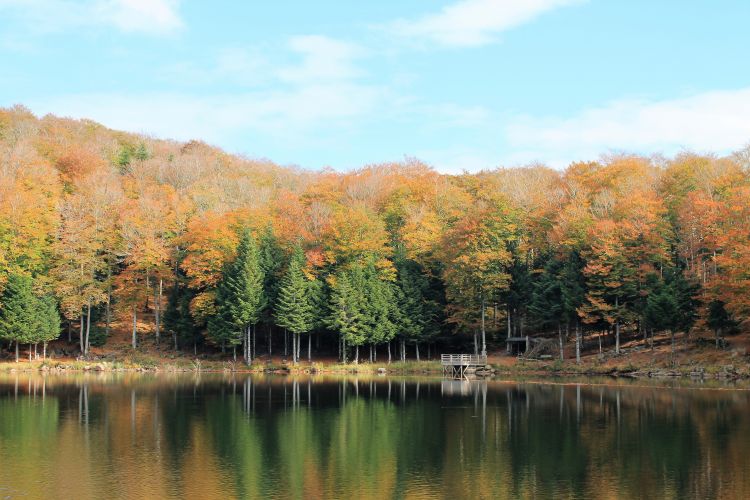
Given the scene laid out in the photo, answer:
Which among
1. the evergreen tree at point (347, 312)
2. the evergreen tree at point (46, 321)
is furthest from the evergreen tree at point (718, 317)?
the evergreen tree at point (46, 321)

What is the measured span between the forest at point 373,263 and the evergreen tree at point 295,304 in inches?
7.2

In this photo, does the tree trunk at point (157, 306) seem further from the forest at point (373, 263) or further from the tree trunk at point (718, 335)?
the tree trunk at point (718, 335)

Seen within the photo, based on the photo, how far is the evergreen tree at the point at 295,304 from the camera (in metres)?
68.9

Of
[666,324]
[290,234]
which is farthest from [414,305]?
[666,324]

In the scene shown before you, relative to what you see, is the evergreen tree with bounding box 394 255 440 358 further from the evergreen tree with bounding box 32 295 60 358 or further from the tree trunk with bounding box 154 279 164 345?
the evergreen tree with bounding box 32 295 60 358

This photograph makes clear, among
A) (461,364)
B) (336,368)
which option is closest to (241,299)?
(336,368)

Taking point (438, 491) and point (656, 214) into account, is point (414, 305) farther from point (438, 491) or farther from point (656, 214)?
point (438, 491)

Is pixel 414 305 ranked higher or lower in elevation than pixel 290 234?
lower

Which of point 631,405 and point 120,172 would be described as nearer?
point 631,405

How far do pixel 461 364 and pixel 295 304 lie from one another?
16.4 meters

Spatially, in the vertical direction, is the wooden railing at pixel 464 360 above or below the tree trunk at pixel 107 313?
below

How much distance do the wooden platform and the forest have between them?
11.9ft

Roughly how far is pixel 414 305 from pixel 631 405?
109ft

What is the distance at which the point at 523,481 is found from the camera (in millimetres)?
22234
